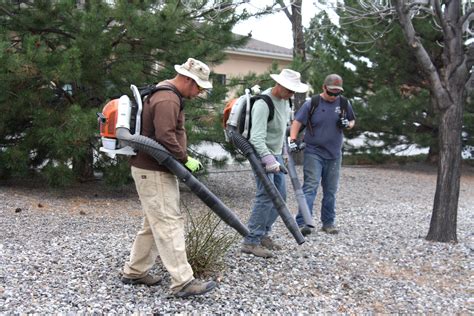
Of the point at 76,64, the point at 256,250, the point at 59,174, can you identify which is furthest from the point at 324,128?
the point at 59,174

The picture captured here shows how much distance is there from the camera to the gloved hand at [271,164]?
502 cm

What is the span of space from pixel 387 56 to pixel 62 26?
8.72m

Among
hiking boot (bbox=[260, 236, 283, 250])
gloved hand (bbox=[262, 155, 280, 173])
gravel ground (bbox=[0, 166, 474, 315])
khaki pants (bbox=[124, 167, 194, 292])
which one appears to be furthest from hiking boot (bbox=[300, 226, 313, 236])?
khaki pants (bbox=[124, 167, 194, 292])

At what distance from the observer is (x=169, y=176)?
4121 millimetres

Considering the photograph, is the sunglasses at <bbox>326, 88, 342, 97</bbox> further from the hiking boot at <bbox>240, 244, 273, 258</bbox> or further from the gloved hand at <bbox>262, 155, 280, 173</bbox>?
the hiking boot at <bbox>240, 244, 273, 258</bbox>

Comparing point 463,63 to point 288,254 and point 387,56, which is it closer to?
Result: point 288,254

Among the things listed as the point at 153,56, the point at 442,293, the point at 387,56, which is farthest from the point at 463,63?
the point at 387,56

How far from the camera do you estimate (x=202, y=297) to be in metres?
4.25

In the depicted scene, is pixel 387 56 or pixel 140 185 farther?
pixel 387 56

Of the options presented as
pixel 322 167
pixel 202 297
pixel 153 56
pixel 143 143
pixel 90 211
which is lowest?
pixel 90 211

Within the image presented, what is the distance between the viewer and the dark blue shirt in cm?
654

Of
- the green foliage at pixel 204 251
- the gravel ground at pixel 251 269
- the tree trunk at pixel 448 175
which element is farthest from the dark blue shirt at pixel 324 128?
the green foliage at pixel 204 251

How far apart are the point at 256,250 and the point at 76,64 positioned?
414 centimetres

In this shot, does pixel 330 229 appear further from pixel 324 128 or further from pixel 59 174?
pixel 59 174
